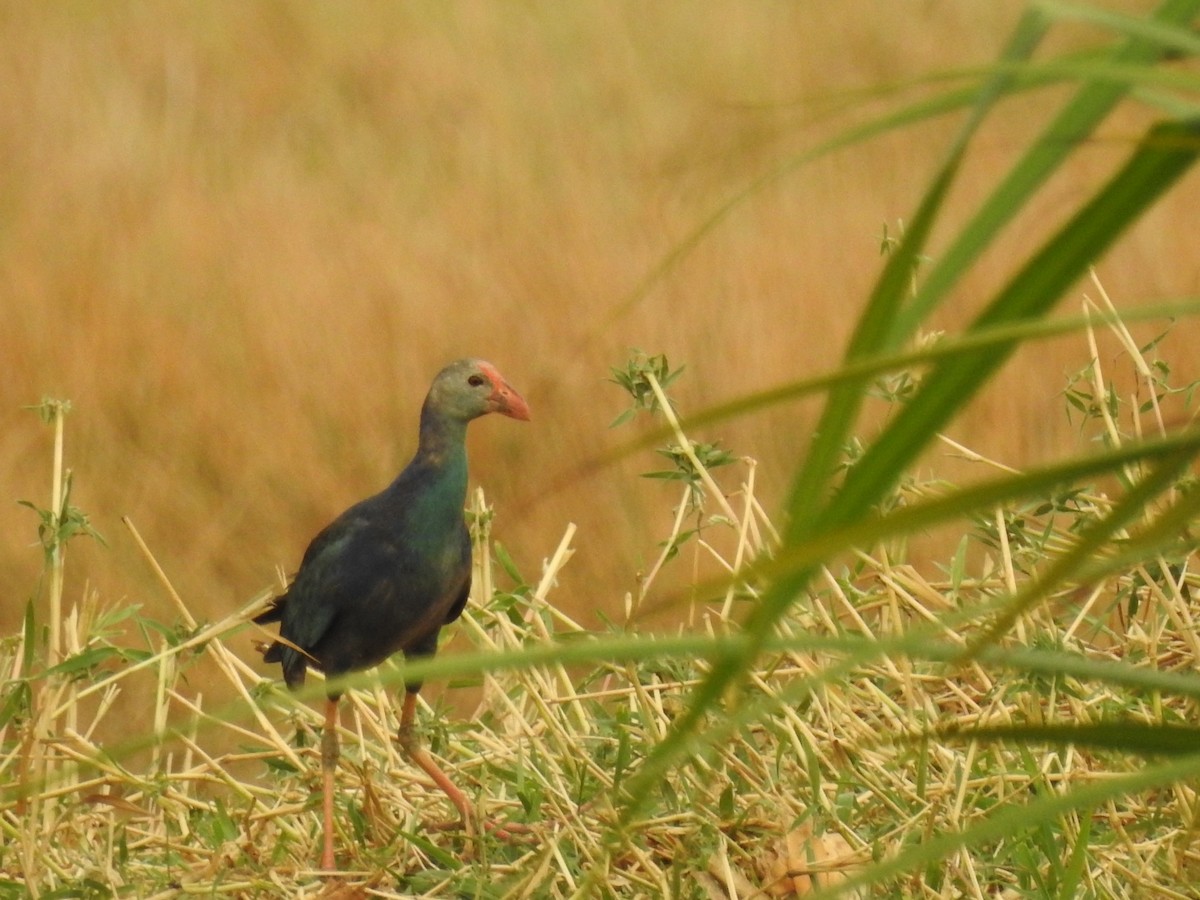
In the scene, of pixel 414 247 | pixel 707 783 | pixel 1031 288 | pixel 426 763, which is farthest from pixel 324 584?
pixel 414 247

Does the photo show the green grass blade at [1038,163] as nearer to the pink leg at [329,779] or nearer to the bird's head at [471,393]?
the pink leg at [329,779]

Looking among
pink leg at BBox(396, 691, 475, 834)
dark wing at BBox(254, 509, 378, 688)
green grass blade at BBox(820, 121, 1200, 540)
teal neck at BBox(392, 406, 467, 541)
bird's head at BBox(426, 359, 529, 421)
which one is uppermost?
green grass blade at BBox(820, 121, 1200, 540)

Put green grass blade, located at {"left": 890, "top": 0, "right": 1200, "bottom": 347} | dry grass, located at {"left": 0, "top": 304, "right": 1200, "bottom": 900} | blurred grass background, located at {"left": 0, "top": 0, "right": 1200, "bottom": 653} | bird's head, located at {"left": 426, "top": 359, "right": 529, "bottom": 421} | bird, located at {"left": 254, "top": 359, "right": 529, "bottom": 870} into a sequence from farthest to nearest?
1. blurred grass background, located at {"left": 0, "top": 0, "right": 1200, "bottom": 653}
2. bird's head, located at {"left": 426, "top": 359, "right": 529, "bottom": 421}
3. bird, located at {"left": 254, "top": 359, "right": 529, "bottom": 870}
4. dry grass, located at {"left": 0, "top": 304, "right": 1200, "bottom": 900}
5. green grass blade, located at {"left": 890, "top": 0, "right": 1200, "bottom": 347}

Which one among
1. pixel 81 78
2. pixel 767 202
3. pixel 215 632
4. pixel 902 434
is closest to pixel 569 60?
pixel 767 202

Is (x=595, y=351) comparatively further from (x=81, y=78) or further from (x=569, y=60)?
(x=81, y=78)

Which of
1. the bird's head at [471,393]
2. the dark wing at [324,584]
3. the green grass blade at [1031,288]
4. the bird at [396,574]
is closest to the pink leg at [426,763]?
the bird at [396,574]

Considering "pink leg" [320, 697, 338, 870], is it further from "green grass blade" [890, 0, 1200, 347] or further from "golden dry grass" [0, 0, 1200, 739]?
"golden dry grass" [0, 0, 1200, 739]

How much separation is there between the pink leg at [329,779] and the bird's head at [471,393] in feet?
1.53

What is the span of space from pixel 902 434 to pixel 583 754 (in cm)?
109

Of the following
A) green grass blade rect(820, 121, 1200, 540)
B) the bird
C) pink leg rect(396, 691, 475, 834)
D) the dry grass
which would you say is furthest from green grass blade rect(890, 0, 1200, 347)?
the bird

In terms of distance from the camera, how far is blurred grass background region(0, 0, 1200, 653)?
401 cm

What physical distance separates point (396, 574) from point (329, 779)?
0.99ft

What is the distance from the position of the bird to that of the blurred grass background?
1323 mm

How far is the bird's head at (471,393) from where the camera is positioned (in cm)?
212
